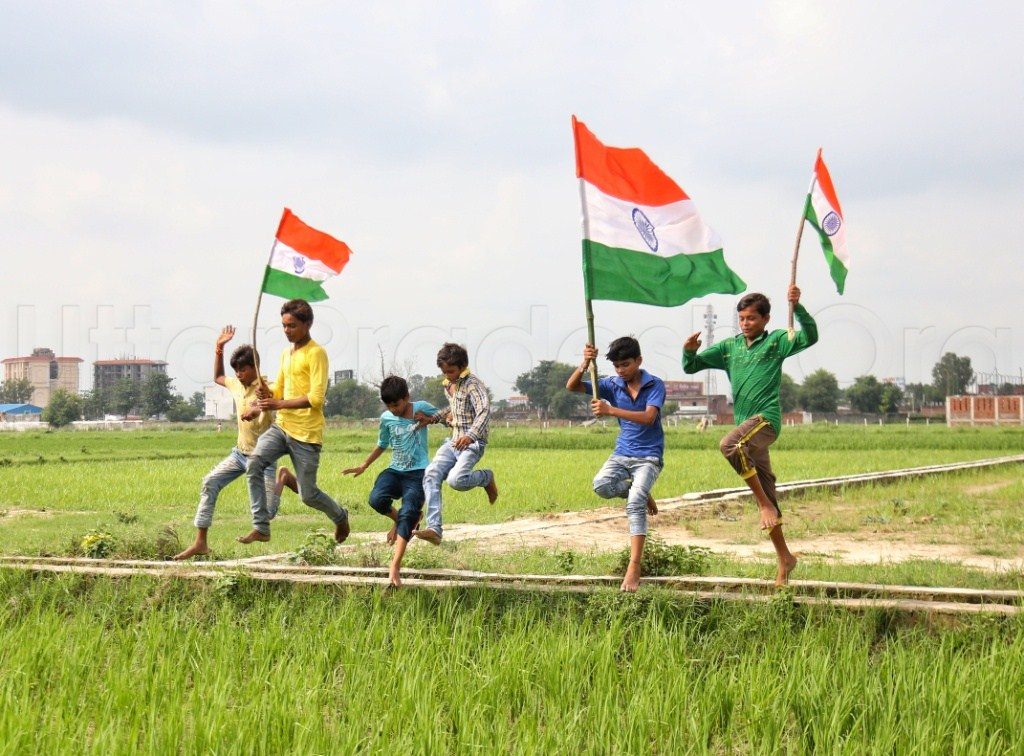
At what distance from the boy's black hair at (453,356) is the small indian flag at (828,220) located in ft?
7.78

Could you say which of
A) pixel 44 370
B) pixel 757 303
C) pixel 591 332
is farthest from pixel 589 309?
pixel 44 370

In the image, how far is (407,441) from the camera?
7562mm

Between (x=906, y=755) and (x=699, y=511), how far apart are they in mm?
9738

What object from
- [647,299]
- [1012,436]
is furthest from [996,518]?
[1012,436]

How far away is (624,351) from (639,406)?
34cm

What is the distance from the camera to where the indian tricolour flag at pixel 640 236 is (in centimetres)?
644

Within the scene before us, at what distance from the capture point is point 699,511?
13539mm

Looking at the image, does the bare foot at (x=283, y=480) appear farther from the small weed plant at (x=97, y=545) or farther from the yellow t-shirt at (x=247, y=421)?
the small weed plant at (x=97, y=545)

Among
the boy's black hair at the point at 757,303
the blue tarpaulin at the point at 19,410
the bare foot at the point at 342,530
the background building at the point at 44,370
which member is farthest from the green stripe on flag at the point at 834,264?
the background building at the point at 44,370

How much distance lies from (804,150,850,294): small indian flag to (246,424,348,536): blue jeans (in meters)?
3.46

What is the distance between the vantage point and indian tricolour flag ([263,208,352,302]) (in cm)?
815

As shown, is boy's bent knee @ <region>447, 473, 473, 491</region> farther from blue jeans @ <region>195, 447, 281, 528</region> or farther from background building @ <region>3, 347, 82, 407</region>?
background building @ <region>3, 347, 82, 407</region>

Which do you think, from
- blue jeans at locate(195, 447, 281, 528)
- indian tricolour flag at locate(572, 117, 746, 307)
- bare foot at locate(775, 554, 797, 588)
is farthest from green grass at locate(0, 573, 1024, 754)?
indian tricolour flag at locate(572, 117, 746, 307)

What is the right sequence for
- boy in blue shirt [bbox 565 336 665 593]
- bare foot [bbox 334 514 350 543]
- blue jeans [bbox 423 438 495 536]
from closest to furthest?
boy in blue shirt [bbox 565 336 665 593] < blue jeans [bbox 423 438 495 536] < bare foot [bbox 334 514 350 543]
